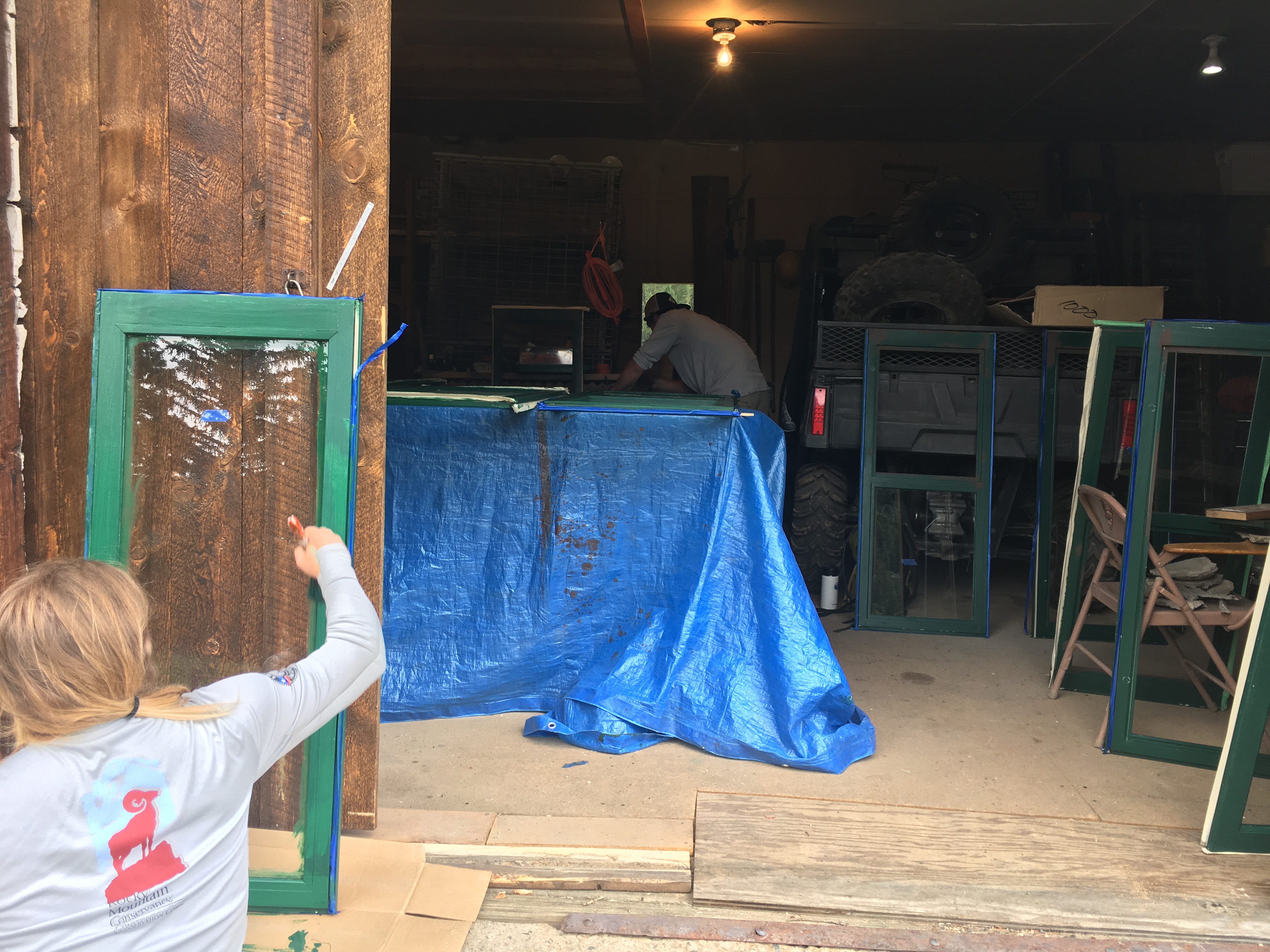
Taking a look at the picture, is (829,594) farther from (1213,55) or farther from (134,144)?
(1213,55)

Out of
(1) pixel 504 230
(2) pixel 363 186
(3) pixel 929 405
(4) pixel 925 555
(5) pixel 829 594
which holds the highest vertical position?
(1) pixel 504 230

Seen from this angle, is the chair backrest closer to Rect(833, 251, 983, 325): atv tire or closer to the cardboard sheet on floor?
Rect(833, 251, 983, 325): atv tire

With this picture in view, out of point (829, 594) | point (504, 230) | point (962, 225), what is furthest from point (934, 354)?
point (504, 230)

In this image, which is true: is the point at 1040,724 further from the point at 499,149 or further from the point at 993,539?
the point at 499,149

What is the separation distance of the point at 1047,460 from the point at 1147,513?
1.71m

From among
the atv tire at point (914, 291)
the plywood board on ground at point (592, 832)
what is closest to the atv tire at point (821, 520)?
the atv tire at point (914, 291)

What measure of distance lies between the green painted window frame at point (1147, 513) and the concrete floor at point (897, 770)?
0.21 feet

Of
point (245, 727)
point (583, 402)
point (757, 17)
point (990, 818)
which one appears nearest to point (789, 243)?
point (757, 17)

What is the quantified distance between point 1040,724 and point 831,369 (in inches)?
86.1

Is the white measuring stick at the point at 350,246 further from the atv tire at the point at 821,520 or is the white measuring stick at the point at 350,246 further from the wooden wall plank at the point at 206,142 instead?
the atv tire at the point at 821,520

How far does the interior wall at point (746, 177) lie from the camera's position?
35.4 ft

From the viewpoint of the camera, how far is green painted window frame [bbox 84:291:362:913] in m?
2.08

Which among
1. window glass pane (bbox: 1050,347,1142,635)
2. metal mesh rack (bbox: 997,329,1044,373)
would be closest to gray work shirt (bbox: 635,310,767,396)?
metal mesh rack (bbox: 997,329,1044,373)

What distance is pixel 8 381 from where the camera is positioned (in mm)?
2205
